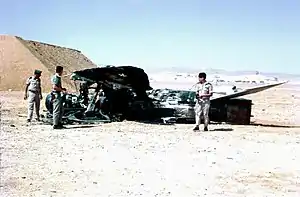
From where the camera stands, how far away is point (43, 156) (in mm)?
10195

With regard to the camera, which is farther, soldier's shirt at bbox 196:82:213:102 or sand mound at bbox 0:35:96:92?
sand mound at bbox 0:35:96:92

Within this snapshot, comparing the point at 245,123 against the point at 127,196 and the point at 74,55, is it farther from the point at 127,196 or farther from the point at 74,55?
the point at 74,55

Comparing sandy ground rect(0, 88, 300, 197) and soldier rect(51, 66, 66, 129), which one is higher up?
soldier rect(51, 66, 66, 129)

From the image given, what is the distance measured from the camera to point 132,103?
18453 millimetres

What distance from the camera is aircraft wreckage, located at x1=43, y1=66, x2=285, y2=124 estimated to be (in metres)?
17.7

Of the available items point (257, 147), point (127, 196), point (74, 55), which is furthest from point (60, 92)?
point (74, 55)

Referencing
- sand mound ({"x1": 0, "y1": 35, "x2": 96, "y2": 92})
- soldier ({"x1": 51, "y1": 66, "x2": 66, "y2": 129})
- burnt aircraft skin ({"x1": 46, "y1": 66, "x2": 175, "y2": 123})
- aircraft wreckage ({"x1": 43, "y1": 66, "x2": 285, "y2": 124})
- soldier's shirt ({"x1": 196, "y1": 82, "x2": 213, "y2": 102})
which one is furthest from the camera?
sand mound ({"x1": 0, "y1": 35, "x2": 96, "y2": 92})

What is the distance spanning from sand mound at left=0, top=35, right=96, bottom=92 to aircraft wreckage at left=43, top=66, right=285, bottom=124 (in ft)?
86.7

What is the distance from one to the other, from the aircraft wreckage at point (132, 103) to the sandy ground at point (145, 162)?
247cm

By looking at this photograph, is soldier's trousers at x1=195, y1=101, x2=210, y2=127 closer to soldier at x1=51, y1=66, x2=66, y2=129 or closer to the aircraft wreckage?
the aircraft wreckage

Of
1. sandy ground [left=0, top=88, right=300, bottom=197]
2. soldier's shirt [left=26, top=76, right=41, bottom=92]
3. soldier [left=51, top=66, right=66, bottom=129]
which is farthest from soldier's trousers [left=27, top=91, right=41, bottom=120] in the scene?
soldier [left=51, top=66, right=66, bottom=129]

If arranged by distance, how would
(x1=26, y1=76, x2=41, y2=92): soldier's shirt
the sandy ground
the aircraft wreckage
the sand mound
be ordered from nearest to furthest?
the sandy ground < (x1=26, y1=76, x2=41, y2=92): soldier's shirt < the aircraft wreckage < the sand mound

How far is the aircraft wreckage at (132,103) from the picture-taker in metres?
17.7

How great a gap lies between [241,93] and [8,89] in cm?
3068
